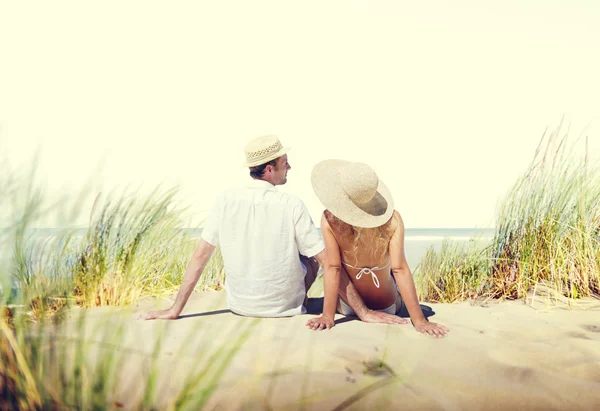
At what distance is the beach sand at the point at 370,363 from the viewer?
2.29 m

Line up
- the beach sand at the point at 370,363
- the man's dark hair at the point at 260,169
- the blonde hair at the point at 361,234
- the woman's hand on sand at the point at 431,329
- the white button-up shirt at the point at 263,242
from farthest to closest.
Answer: the man's dark hair at the point at 260,169 < the white button-up shirt at the point at 263,242 < the blonde hair at the point at 361,234 < the woman's hand on sand at the point at 431,329 < the beach sand at the point at 370,363

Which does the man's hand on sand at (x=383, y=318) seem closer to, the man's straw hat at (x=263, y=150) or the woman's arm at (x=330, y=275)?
the woman's arm at (x=330, y=275)

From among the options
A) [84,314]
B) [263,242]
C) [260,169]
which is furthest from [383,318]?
[84,314]

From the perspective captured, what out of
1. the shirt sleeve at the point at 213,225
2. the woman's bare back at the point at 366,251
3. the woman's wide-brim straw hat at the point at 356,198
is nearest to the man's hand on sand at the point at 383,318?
the woman's bare back at the point at 366,251

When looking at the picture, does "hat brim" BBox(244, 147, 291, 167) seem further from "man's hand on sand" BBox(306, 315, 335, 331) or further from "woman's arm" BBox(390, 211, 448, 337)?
"man's hand on sand" BBox(306, 315, 335, 331)

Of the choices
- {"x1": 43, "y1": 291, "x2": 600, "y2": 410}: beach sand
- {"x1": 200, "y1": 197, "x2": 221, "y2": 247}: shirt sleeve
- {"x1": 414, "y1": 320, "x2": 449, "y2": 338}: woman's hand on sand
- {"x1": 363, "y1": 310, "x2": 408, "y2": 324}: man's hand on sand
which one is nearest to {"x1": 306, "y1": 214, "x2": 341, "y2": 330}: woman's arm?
{"x1": 43, "y1": 291, "x2": 600, "y2": 410}: beach sand

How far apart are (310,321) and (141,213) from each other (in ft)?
6.62

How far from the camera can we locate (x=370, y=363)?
2734 millimetres

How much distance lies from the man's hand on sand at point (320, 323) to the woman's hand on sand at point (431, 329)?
0.53m

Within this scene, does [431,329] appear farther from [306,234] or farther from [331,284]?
[306,234]

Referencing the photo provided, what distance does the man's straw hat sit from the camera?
3705 mm

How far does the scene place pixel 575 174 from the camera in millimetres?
5000

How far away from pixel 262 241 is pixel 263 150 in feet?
2.04

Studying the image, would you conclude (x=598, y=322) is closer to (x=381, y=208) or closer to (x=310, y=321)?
(x=381, y=208)
